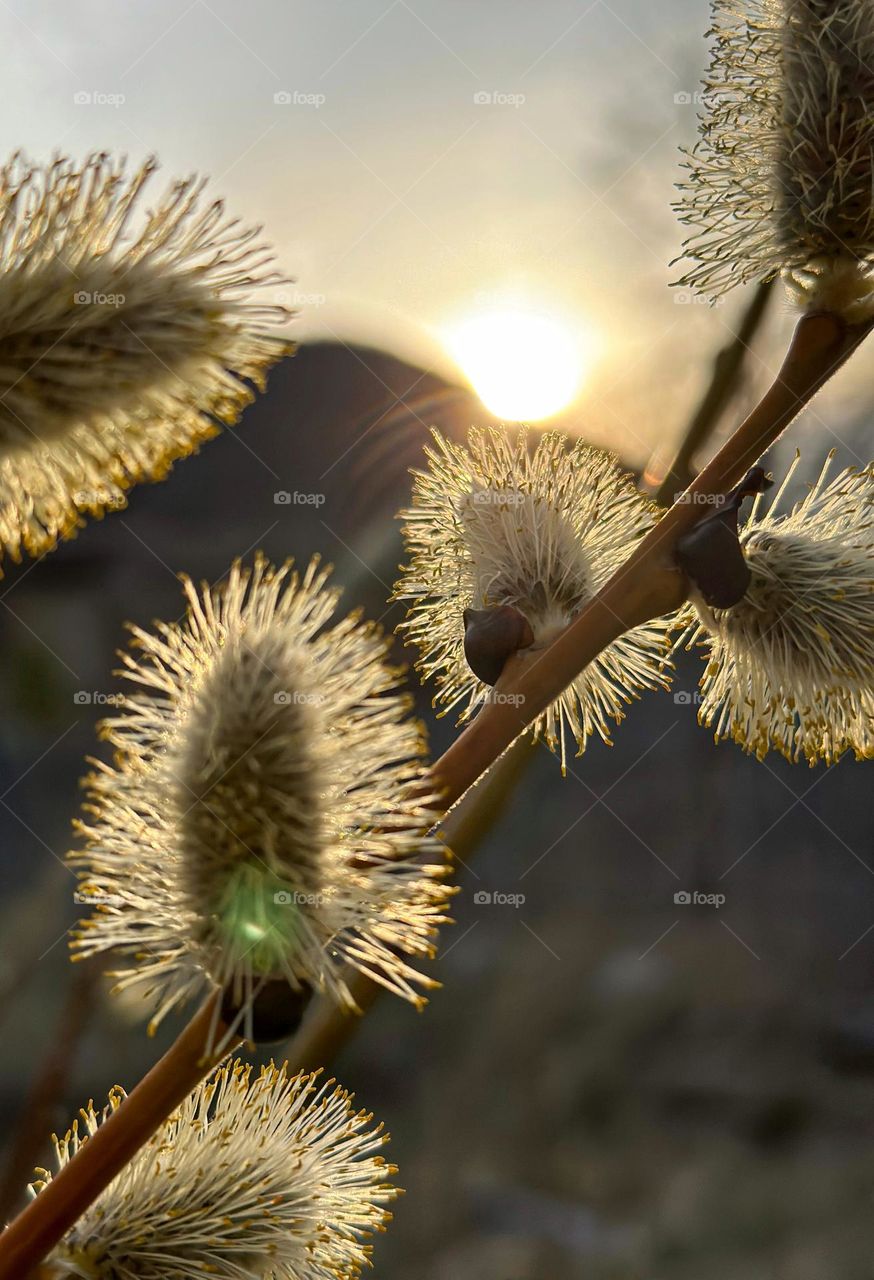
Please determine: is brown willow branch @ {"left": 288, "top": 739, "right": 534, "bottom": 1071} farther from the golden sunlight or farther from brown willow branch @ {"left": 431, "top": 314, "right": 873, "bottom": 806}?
brown willow branch @ {"left": 431, "top": 314, "right": 873, "bottom": 806}

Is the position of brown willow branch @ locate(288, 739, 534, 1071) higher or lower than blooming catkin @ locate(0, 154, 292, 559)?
lower

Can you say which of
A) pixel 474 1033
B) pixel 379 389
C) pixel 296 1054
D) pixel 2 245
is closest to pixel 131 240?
pixel 2 245

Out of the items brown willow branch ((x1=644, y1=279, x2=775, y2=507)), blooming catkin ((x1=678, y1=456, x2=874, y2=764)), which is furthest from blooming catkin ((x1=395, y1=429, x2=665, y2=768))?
brown willow branch ((x1=644, y1=279, x2=775, y2=507))

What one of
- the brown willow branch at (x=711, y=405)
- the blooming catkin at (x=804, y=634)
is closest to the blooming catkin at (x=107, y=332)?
the blooming catkin at (x=804, y=634)

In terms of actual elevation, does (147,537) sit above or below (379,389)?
below

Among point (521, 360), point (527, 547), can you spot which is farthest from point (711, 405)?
point (527, 547)

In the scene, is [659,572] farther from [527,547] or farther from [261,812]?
[261,812]

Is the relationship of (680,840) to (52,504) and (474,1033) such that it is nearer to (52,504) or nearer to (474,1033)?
(474,1033)
